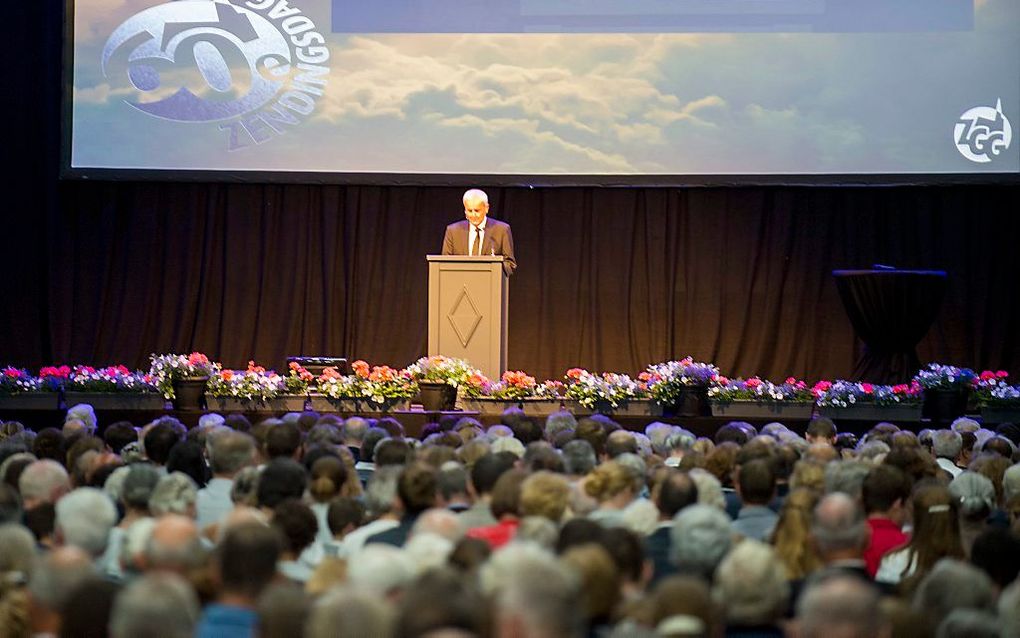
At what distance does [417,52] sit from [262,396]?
14.7ft

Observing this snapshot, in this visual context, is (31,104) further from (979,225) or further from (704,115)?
(979,225)

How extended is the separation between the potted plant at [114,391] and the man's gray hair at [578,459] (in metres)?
4.97

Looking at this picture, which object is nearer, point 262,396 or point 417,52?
point 262,396

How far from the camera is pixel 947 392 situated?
31.6 ft

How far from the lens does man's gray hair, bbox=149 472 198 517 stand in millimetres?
4406

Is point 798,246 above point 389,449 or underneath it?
above

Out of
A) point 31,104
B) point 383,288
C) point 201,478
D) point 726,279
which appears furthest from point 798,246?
point 201,478

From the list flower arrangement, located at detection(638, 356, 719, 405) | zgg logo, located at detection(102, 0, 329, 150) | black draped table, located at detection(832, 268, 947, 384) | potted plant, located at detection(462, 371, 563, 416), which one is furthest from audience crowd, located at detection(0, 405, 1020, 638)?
zgg logo, located at detection(102, 0, 329, 150)

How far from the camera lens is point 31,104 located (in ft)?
43.9

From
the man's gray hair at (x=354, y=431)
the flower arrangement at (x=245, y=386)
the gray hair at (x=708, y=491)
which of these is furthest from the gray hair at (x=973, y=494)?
the flower arrangement at (x=245, y=386)

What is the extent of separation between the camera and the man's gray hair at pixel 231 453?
508cm

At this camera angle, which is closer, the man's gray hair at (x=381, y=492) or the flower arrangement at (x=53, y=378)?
the man's gray hair at (x=381, y=492)

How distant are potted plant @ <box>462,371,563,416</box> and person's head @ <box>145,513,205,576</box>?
612 cm

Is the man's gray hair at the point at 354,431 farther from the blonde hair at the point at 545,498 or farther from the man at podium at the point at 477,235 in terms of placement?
the man at podium at the point at 477,235
